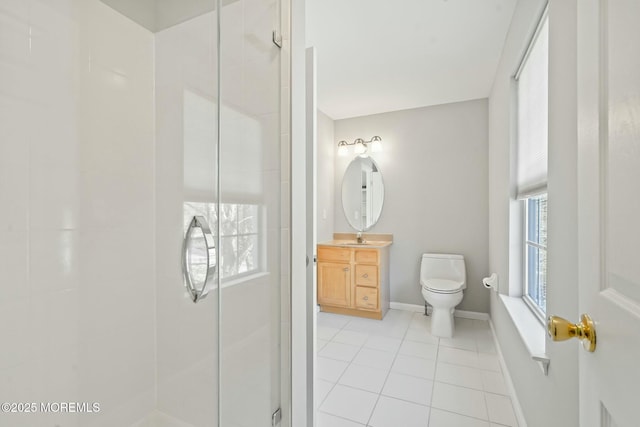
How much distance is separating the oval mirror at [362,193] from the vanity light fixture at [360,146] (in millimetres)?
109

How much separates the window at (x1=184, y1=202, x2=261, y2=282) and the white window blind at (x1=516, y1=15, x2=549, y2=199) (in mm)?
1339

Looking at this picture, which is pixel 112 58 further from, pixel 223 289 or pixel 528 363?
pixel 528 363

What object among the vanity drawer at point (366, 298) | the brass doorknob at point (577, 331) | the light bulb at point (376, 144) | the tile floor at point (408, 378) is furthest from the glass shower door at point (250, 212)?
the light bulb at point (376, 144)

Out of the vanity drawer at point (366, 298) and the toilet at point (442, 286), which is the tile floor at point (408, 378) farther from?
the vanity drawer at point (366, 298)

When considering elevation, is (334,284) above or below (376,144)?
below

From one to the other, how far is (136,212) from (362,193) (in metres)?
2.74

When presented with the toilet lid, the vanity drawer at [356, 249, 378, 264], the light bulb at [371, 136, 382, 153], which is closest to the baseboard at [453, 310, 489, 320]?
the toilet lid

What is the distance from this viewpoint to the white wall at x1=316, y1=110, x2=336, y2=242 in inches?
139

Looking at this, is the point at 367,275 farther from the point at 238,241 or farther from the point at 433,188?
the point at 238,241

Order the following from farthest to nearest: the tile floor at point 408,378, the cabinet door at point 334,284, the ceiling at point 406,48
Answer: the cabinet door at point 334,284, the ceiling at point 406,48, the tile floor at point 408,378

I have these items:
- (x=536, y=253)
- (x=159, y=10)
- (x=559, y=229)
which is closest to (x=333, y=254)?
(x=536, y=253)

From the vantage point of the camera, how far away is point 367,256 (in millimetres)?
3174

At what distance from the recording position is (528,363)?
140 cm

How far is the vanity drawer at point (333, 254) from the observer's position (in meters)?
3.26
